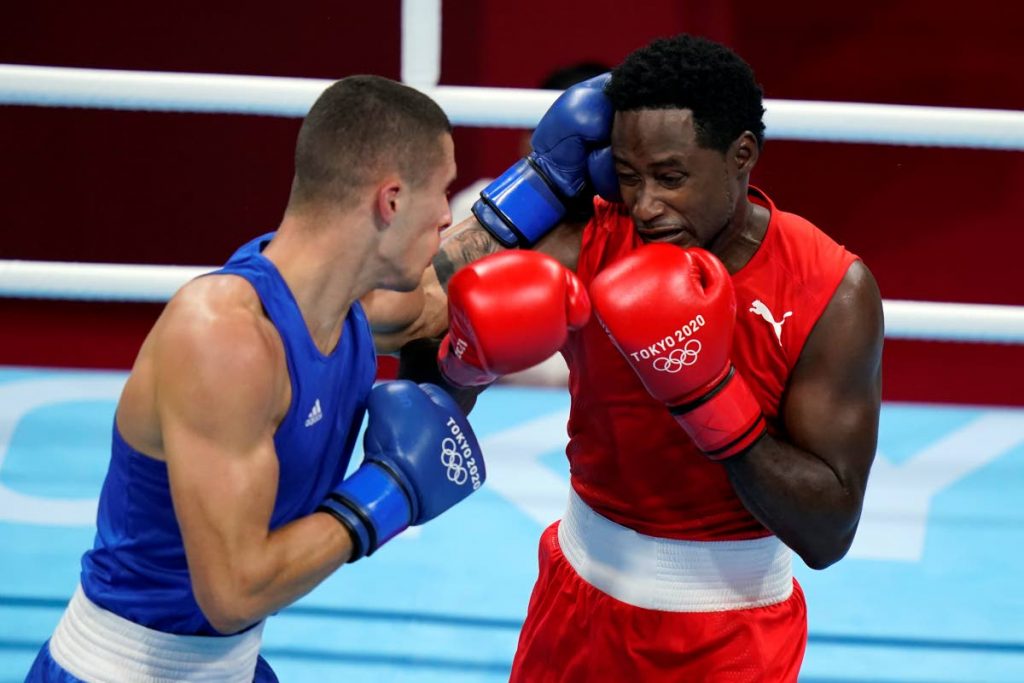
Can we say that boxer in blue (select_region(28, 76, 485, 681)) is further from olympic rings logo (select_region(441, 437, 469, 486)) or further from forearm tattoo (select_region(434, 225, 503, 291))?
forearm tattoo (select_region(434, 225, 503, 291))

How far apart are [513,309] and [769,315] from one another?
0.42 m

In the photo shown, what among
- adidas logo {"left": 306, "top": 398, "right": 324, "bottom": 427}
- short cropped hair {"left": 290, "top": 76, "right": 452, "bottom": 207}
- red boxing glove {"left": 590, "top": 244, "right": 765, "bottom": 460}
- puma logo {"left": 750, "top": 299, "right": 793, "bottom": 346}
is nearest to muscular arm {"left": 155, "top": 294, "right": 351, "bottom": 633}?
adidas logo {"left": 306, "top": 398, "right": 324, "bottom": 427}

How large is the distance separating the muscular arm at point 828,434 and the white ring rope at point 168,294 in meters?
1.56

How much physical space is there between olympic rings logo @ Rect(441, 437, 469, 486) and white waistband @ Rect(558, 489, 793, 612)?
12.1 inches

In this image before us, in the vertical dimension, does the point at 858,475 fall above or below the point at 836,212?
above

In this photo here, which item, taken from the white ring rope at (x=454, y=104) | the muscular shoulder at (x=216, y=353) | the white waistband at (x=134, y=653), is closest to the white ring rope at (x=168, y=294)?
the white ring rope at (x=454, y=104)

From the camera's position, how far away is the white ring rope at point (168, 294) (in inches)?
140

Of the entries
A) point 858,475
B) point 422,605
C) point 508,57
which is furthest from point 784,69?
point 858,475

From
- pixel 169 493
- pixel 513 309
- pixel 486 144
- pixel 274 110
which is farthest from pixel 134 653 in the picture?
pixel 486 144

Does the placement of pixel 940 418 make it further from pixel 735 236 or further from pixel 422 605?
pixel 735 236

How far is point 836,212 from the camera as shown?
517 cm

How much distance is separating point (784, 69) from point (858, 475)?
3238 millimetres

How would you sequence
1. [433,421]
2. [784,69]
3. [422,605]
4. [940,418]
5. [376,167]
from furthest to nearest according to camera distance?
[784,69] → [940,418] → [422,605] → [433,421] → [376,167]

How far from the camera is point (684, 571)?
212 centimetres
